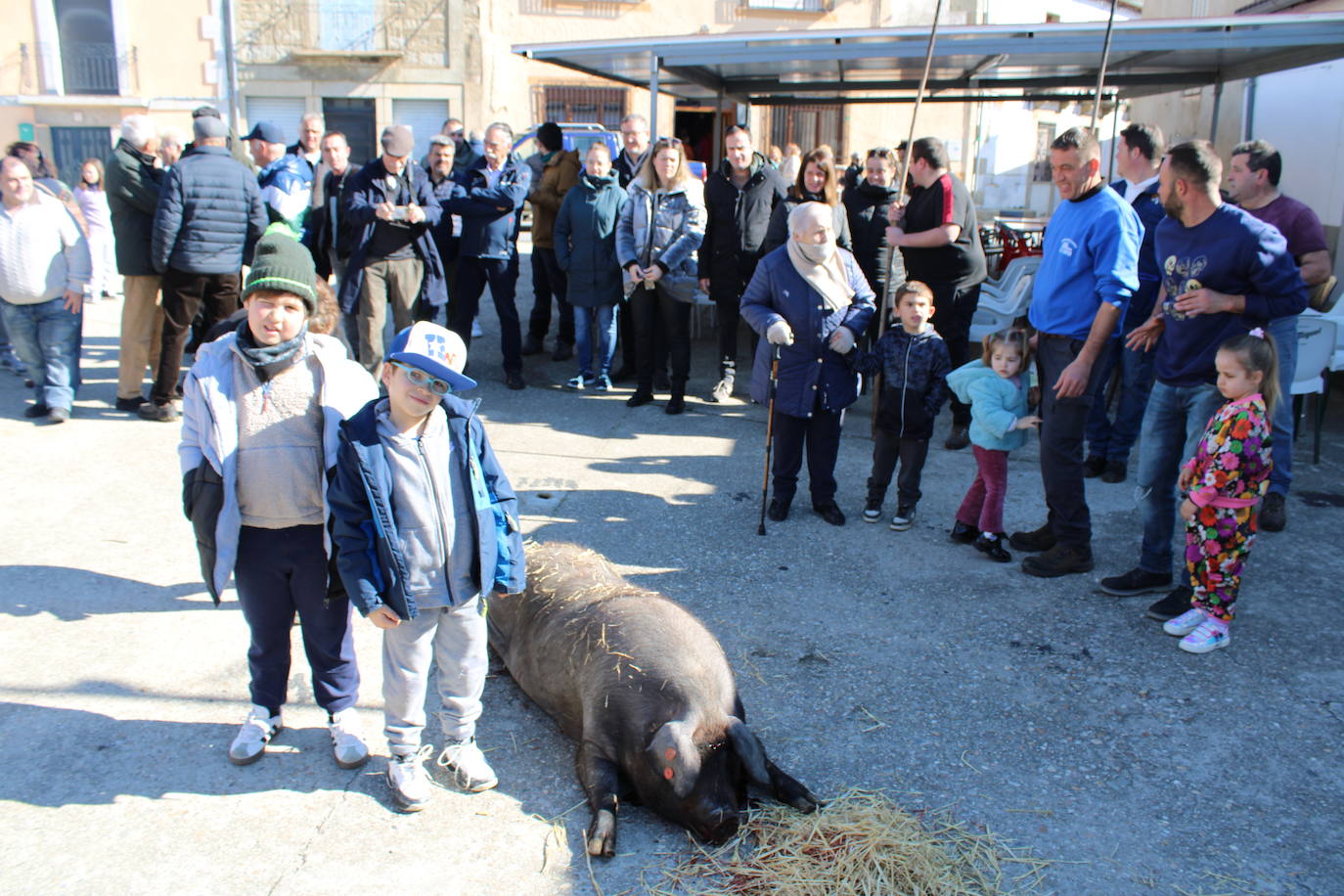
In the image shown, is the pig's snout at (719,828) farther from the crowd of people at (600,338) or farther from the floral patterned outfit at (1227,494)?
the floral patterned outfit at (1227,494)

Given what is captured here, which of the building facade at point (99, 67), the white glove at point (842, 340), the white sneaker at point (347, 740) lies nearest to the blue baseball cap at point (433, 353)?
the white sneaker at point (347, 740)

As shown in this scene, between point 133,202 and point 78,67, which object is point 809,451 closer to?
point 133,202

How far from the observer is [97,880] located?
2.97 m

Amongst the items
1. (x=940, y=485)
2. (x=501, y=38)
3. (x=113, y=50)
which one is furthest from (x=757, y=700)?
(x=113, y=50)

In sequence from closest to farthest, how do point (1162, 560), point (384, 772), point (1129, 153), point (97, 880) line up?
point (97, 880)
point (384, 772)
point (1162, 560)
point (1129, 153)

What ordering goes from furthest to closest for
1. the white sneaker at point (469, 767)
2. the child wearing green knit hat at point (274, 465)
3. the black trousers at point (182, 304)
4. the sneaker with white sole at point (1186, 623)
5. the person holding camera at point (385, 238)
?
the person holding camera at point (385, 238), the black trousers at point (182, 304), the sneaker with white sole at point (1186, 623), the white sneaker at point (469, 767), the child wearing green knit hat at point (274, 465)

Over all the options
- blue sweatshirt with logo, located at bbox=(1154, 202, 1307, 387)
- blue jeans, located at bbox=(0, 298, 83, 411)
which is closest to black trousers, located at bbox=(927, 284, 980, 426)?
blue sweatshirt with logo, located at bbox=(1154, 202, 1307, 387)

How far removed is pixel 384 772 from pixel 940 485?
419 centimetres

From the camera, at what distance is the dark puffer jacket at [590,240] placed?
8336 millimetres

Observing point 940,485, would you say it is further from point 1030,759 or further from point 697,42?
point 697,42

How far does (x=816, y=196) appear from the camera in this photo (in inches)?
312

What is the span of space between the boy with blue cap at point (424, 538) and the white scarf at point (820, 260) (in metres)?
2.86

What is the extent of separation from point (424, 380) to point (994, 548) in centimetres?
352

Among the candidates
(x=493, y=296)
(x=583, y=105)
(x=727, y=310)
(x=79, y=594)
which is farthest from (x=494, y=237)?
(x=583, y=105)
